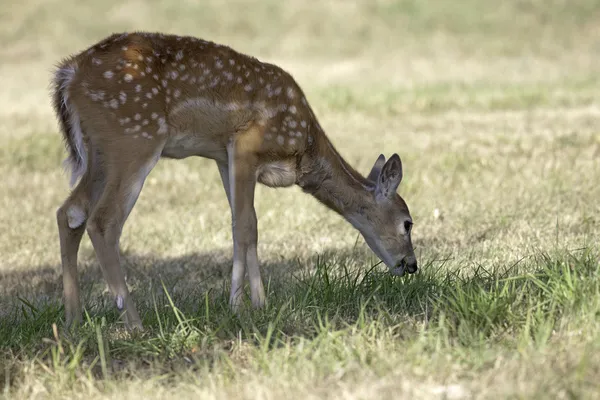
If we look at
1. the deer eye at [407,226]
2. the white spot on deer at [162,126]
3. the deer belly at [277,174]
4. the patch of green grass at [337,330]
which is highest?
the white spot on deer at [162,126]

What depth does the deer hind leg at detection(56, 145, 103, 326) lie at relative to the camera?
643cm

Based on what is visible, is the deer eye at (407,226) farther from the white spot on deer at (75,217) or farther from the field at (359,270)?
the white spot on deer at (75,217)

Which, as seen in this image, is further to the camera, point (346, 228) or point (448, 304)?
point (346, 228)

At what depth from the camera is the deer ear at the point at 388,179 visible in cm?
724

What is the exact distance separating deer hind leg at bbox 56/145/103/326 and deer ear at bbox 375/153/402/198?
2.06m

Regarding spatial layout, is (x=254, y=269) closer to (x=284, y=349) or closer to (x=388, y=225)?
(x=388, y=225)

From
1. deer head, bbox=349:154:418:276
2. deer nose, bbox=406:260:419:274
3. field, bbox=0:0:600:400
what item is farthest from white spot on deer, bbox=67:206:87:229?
deer nose, bbox=406:260:419:274

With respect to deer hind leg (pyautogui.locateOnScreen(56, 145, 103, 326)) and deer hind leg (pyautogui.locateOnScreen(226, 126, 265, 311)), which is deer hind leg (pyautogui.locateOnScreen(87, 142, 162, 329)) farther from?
deer hind leg (pyautogui.locateOnScreen(226, 126, 265, 311))

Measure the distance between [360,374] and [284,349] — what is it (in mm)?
543

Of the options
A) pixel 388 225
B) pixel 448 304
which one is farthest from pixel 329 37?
pixel 448 304

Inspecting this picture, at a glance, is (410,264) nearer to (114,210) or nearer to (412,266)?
(412,266)

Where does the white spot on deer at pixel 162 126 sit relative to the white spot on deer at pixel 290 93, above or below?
below

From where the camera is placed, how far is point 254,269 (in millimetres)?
6691

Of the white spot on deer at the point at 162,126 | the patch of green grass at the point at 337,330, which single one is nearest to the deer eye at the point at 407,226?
the patch of green grass at the point at 337,330
